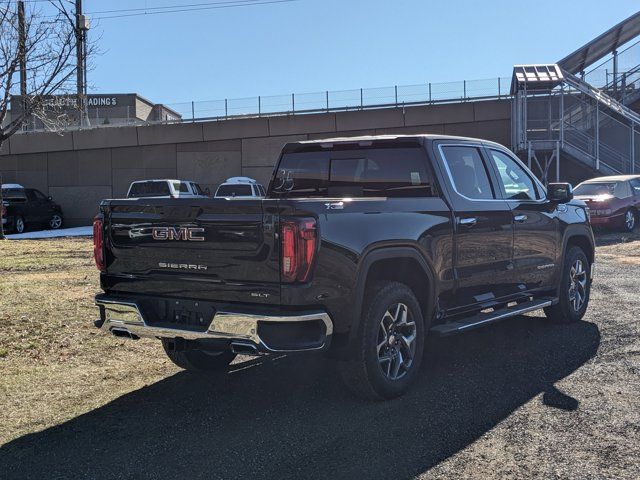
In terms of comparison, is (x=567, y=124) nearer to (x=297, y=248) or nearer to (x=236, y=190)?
(x=236, y=190)

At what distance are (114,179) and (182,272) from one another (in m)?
28.6

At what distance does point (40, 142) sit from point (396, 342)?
31.1 meters

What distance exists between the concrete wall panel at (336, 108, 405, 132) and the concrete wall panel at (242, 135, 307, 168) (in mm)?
2431

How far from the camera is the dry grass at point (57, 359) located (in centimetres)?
485

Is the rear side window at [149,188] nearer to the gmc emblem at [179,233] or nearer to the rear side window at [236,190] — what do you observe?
the rear side window at [236,190]

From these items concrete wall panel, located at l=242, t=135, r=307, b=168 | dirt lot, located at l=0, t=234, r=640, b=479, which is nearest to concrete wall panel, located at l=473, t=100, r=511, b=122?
concrete wall panel, located at l=242, t=135, r=307, b=168

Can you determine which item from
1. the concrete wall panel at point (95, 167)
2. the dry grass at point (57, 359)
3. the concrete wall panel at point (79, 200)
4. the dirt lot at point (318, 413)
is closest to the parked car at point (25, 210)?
the concrete wall panel at point (79, 200)

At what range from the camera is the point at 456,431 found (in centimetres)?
416

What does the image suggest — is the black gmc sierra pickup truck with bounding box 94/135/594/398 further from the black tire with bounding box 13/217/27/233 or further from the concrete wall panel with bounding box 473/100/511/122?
the concrete wall panel with bounding box 473/100/511/122

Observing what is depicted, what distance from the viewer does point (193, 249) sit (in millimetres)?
4441

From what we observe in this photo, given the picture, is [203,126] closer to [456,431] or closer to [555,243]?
[555,243]

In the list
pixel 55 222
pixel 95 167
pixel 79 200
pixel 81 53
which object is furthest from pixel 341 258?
pixel 79 200

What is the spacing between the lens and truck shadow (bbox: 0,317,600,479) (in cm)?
374

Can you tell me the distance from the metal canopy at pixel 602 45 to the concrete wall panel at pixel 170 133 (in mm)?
16800
